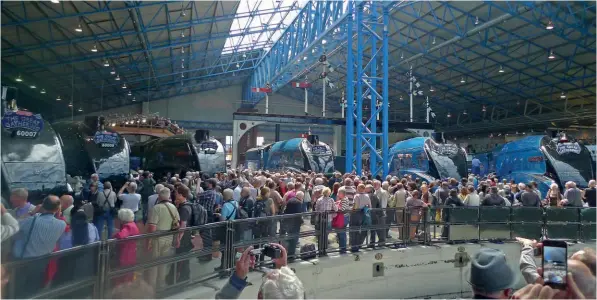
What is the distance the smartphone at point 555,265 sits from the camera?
7.95ft

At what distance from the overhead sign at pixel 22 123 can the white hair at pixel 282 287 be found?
23.5ft

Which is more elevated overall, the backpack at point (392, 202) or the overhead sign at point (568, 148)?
the overhead sign at point (568, 148)

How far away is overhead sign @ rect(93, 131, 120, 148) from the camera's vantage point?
481 inches

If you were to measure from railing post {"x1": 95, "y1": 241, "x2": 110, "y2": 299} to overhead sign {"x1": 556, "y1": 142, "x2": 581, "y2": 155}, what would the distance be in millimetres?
15099

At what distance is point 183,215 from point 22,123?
3.89 metres

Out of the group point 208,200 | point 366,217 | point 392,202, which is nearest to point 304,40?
point 392,202

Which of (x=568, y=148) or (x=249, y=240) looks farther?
(x=568, y=148)

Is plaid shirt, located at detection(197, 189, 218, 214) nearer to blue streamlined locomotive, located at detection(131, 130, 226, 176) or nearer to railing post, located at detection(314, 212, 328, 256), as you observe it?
railing post, located at detection(314, 212, 328, 256)

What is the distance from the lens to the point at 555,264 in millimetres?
2475

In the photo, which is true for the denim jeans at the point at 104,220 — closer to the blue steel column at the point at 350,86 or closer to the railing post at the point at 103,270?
the railing post at the point at 103,270

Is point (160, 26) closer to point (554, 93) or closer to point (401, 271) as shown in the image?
point (401, 271)

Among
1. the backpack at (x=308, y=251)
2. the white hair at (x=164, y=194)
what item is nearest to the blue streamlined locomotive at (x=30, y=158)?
the white hair at (x=164, y=194)

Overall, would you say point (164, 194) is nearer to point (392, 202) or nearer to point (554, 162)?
point (392, 202)

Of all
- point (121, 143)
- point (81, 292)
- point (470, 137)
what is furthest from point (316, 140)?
point (470, 137)
